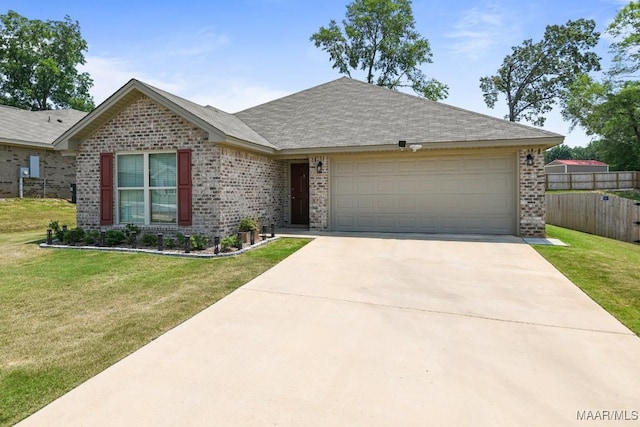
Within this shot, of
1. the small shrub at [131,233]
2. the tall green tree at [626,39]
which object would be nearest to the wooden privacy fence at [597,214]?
the small shrub at [131,233]

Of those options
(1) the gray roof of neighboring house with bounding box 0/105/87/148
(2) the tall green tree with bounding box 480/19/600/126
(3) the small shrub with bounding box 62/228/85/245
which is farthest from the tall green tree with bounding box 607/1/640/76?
(1) the gray roof of neighboring house with bounding box 0/105/87/148

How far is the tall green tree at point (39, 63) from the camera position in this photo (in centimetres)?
3197

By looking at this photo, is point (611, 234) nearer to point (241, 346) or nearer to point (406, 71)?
point (241, 346)

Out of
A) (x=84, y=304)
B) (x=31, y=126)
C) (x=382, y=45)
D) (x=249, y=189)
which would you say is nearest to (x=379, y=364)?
(x=84, y=304)

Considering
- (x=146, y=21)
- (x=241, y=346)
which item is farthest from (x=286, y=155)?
(x=241, y=346)

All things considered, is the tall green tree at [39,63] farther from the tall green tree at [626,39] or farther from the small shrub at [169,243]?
the tall green tree at [626,39]

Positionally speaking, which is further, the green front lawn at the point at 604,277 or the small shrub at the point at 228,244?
the small shrub at the point at 228,244

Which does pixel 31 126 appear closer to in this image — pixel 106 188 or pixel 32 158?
pixel 32 158

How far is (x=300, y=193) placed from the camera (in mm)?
12656

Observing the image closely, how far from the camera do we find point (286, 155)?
445 inches

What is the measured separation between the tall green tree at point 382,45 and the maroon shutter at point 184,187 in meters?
21.3

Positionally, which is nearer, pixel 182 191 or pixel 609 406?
pixel 609 406

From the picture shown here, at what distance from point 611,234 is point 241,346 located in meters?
14.3

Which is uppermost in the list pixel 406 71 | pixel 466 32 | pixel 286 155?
pixel 406 71
